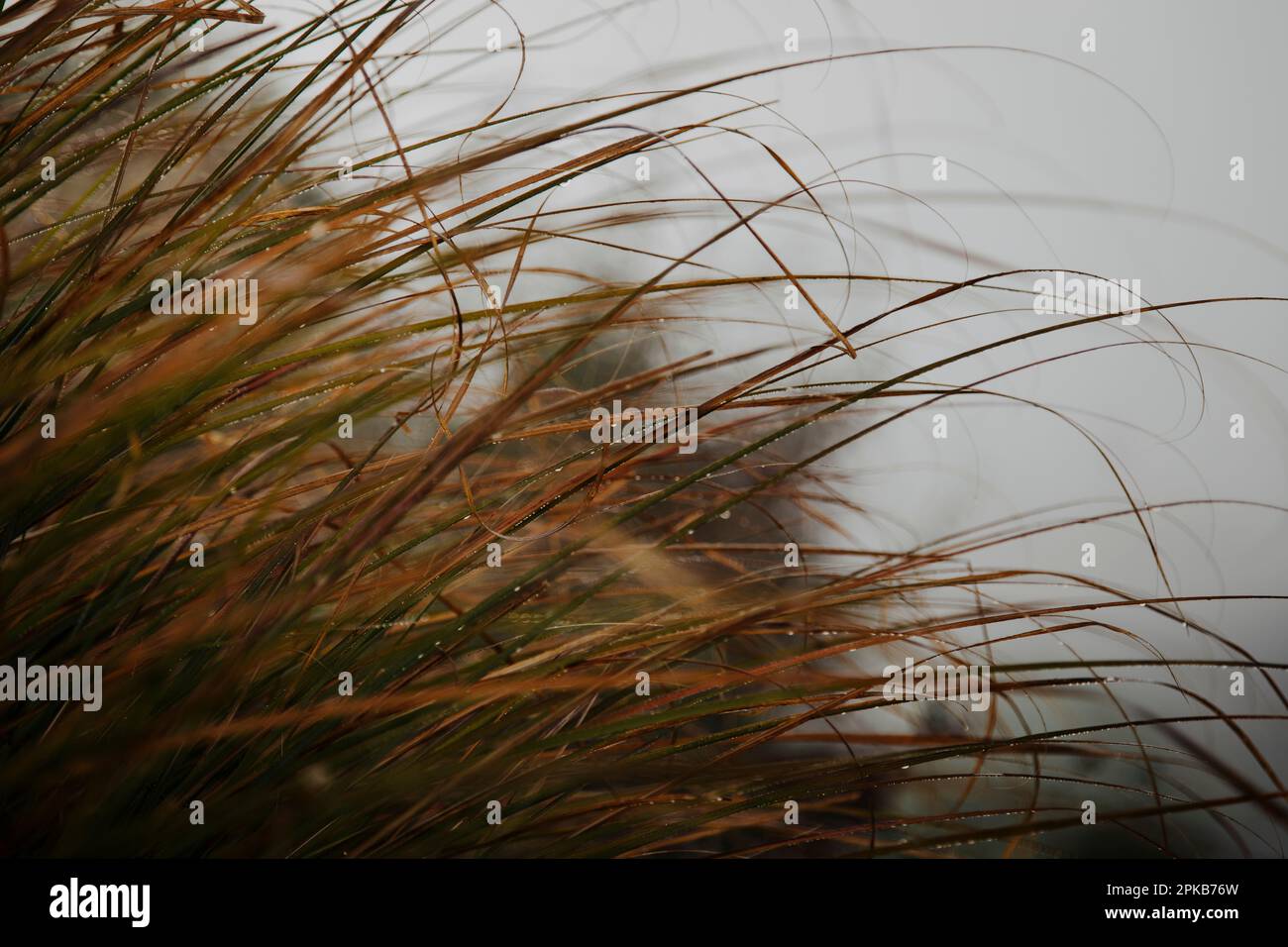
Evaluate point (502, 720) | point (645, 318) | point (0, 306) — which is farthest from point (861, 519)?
point (0, 306)

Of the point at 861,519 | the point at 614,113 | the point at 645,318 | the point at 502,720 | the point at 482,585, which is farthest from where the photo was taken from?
the point at 861,519

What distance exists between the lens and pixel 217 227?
649 mm

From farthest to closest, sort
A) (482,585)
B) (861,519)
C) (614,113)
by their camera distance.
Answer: (861,519), (482,585), (614,113)

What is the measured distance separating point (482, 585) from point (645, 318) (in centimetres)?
35

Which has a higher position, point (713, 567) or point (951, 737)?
point (713, 567)

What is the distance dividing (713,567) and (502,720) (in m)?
0.38

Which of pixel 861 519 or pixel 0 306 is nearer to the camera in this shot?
pixel 0 306

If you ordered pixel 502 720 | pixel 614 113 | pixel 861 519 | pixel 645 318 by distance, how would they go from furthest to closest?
pixel 861 519
pixel 645 318
pixel 502 720
pixel 614 113
